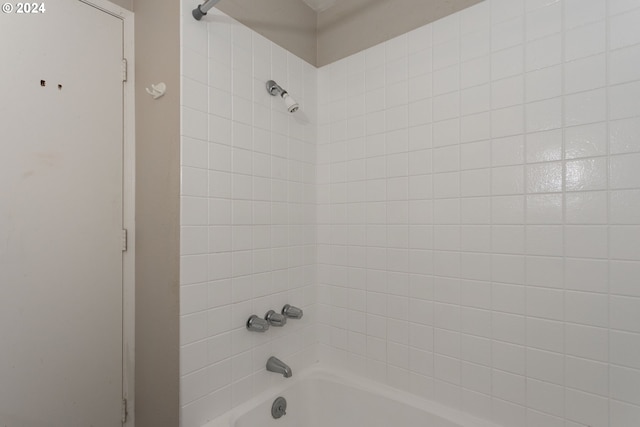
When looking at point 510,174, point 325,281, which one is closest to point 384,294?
point 325,281

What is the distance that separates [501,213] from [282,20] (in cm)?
141

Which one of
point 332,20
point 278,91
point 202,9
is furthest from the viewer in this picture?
point 332,20

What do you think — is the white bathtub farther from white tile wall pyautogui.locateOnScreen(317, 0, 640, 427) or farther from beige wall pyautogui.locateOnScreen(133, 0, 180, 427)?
beige wall pyautogui.locateOnScreen(133, 0, 180, 427)

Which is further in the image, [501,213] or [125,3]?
[125,3]

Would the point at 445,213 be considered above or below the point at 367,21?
below

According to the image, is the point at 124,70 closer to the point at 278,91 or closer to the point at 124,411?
the point at 278,91

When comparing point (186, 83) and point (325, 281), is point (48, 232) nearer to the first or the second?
point (186, 83)

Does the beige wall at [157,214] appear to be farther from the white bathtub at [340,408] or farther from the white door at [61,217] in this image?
the white bathtub at [340,408]

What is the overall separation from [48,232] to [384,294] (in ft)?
4.67

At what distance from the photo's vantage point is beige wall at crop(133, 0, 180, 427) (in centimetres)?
113

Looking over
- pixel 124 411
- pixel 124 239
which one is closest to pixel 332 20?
pixel 124 239

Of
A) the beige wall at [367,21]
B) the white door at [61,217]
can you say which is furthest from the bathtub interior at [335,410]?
the beige wall at [367,21]

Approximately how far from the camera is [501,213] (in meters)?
1.16

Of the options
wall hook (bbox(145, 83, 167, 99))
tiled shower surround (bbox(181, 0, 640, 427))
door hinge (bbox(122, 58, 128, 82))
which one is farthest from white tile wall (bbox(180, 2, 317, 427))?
door hinge (bbox(122, 58, 128, 82))
